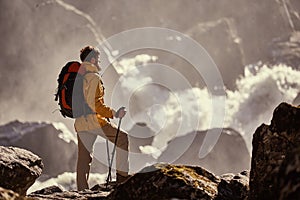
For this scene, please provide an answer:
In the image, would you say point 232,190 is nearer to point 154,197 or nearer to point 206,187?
point 206,187

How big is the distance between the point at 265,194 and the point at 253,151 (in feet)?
6.79

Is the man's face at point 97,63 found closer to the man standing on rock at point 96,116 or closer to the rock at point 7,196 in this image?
the man standing on rock at point 96,116

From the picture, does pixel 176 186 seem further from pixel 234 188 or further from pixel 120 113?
A: pixel 120 113

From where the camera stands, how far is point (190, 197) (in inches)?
363

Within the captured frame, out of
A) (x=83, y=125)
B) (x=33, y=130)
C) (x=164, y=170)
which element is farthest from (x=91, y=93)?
(x=33, y=130)

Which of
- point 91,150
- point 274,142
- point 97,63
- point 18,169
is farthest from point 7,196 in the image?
point 91,150

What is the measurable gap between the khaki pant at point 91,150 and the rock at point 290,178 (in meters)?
8.16

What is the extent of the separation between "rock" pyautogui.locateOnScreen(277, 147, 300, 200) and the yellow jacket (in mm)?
8241

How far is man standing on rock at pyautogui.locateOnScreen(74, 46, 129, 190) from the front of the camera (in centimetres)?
1283

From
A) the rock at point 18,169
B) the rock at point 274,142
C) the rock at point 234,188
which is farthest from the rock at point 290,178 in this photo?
the rock at point 18,169

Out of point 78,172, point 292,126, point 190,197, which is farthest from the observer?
point 78,172

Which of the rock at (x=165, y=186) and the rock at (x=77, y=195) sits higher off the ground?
the rock at (x=77, y=195)

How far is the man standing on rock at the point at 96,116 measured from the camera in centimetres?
1283

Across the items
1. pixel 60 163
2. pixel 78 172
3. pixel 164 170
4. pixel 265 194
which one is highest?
pixel 60 163
